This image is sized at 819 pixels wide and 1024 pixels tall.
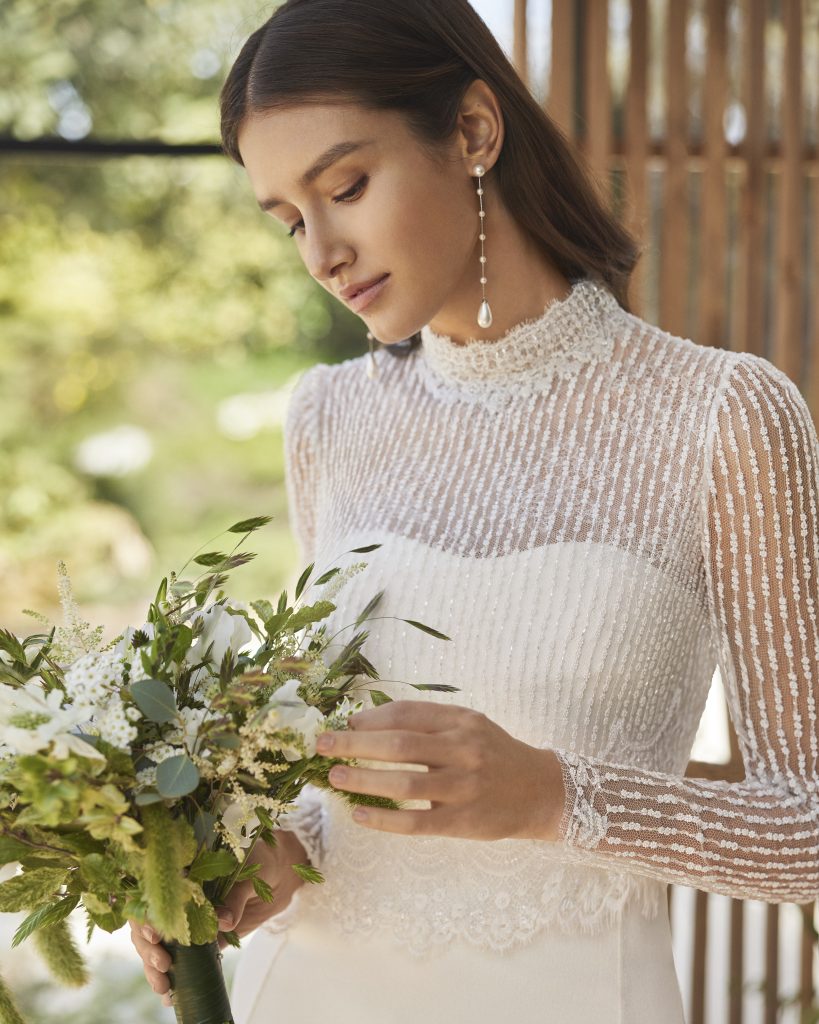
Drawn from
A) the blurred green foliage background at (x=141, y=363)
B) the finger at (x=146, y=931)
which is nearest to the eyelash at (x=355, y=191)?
the finger at (x=146, y=931)

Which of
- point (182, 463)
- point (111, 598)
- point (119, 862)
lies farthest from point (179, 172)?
point (119, 862)

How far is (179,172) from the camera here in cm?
801

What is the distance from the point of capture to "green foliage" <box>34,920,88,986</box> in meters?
1.22

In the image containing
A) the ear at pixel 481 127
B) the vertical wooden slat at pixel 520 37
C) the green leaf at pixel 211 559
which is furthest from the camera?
the vertical wooden slat at pixel 520 37

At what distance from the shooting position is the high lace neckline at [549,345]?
1.63m

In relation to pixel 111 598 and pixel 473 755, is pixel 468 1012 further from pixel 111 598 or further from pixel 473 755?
pixel 111 598

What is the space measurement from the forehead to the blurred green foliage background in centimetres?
645

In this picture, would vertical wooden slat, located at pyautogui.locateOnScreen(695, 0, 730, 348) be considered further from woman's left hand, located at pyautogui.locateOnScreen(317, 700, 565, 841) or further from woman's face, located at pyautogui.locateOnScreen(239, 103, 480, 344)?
woman's left hand, located at pyautogui.locateOnScreen(317, 700, 565, 841)

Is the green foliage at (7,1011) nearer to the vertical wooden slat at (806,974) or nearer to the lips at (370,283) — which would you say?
the lips at (370,283)

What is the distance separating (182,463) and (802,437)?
7.06m

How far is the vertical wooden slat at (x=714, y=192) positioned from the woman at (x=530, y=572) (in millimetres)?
938

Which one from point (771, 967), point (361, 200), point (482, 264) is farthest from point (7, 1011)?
point (771, 967)

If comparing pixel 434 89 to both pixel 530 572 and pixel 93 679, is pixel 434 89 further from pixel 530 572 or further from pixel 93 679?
pixel 93 679

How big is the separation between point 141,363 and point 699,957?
651 cm
